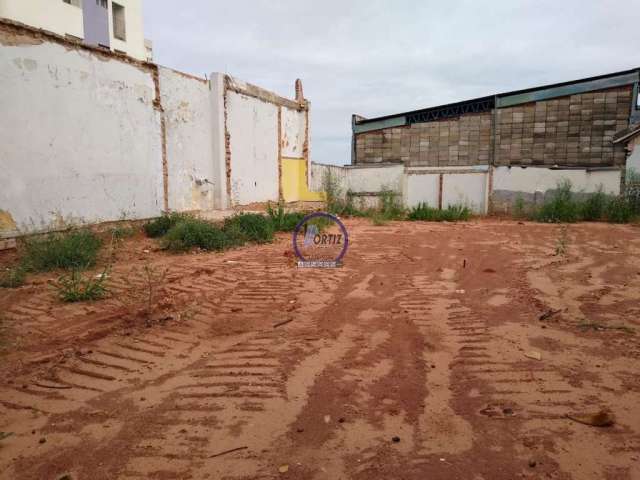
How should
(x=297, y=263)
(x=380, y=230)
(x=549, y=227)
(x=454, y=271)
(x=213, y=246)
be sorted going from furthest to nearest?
1. (x=549, y=227)
2. (x=380, y=230)
3. (x=213, y=246)
4. (x=297, y=263)
5. (x=454, y=271)

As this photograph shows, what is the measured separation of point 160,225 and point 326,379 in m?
6.49

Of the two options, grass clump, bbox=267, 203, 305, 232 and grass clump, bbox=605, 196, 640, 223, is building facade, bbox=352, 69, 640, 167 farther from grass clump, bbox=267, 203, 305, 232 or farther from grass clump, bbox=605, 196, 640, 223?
grass clump, bbox=267, 203, 305, 232

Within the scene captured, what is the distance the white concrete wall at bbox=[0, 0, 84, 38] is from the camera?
1748 cm

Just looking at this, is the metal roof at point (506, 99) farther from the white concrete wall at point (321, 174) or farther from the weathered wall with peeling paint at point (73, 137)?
the weathered wall with peeling paint at point (73, 137)

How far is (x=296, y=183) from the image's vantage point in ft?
49.9

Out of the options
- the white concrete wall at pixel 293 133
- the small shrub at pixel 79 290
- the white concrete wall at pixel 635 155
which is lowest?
the small shrub at pixel 79 290

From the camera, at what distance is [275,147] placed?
13.9 m

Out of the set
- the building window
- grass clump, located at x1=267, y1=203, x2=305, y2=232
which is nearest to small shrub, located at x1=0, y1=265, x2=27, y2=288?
grass clump, located at x1=267, y1=203, x2=305, y2=232

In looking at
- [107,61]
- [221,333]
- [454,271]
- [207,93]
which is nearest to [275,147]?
[207,93]

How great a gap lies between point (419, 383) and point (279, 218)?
24.1 ft

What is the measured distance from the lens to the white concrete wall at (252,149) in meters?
11.8

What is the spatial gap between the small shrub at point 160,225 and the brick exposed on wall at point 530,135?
1166cm

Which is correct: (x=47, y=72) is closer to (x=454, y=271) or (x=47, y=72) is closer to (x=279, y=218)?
(x=279, y=218)

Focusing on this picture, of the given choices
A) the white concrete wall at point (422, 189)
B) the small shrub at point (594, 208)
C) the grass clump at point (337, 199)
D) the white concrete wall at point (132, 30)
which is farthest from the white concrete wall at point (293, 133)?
the white concrete wall at point (132, 30)
